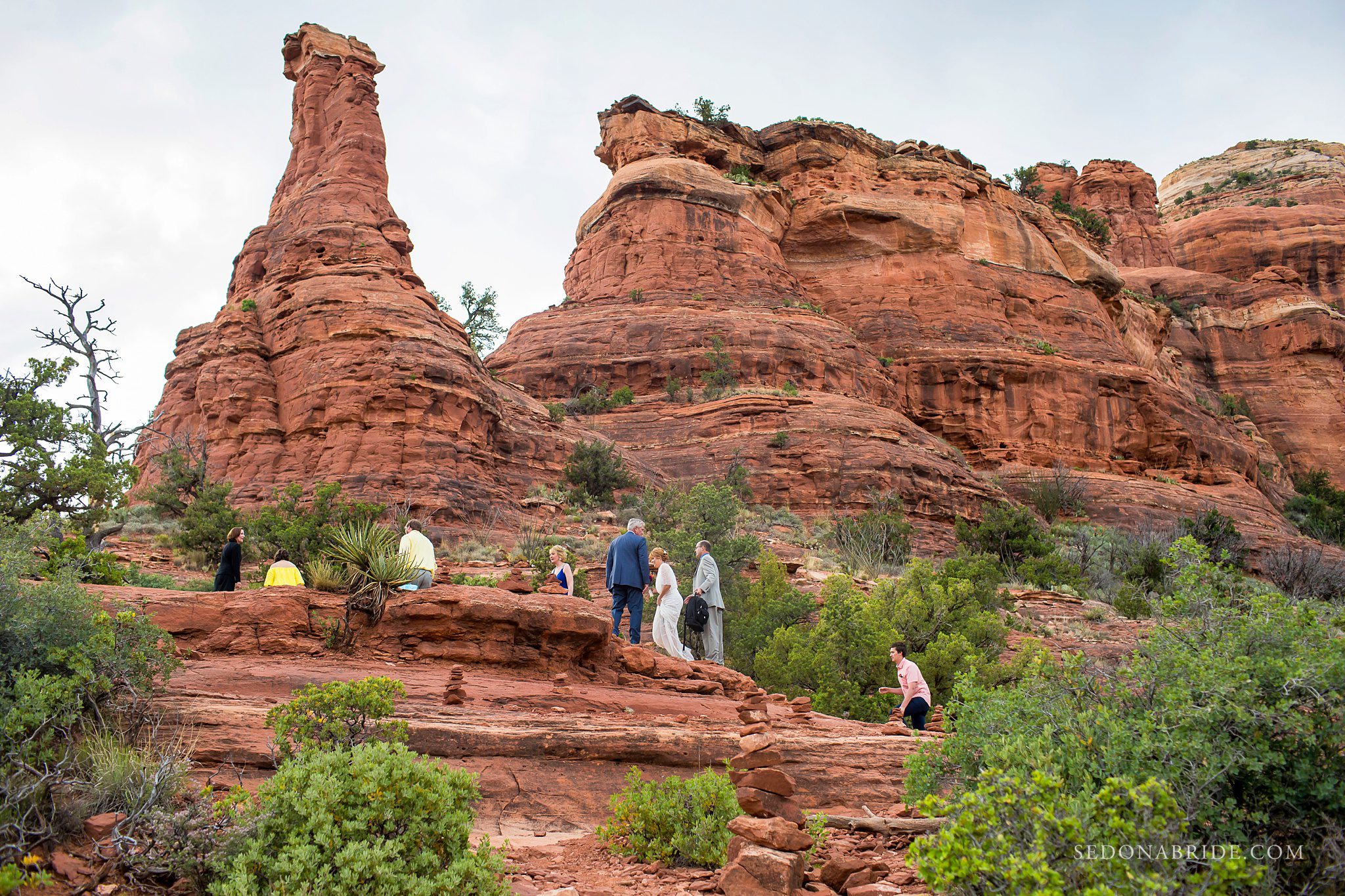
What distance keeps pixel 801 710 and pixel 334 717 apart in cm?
474

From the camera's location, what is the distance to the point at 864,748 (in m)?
7.09

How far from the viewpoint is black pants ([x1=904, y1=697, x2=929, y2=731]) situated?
9.15 meters

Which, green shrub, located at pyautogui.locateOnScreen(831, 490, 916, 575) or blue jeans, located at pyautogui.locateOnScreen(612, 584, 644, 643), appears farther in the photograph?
green shrub, located at pyautogui.locateOnScreen(831, 490, 916, 575)

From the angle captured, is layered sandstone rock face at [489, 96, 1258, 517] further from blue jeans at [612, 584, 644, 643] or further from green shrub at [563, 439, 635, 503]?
blue jeans at [612, 584, 644, 643]

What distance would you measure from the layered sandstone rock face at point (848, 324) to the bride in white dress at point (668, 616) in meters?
19.0

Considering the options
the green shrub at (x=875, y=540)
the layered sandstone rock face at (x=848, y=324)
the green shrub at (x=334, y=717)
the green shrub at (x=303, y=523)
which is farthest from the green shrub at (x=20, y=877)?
the layered sandstone rock face at (x=848, y=324)

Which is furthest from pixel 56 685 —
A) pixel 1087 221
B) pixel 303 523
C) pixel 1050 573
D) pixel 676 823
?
pixel 1087 221

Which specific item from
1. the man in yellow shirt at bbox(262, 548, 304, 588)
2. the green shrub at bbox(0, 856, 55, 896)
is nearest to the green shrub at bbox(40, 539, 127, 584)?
the man in yellow shirt at bbox(262, 548, 304, 588)

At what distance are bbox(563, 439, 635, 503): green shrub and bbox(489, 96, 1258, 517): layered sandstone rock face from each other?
3785mm

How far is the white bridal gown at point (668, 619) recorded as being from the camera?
34.0 ft

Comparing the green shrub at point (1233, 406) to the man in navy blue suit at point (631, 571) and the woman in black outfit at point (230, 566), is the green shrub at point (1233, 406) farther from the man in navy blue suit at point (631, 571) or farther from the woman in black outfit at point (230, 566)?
the woman in black outfit at point (230, 566)

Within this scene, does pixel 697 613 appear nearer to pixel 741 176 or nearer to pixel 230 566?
pixel 230 566

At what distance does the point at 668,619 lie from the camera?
34.3 feet

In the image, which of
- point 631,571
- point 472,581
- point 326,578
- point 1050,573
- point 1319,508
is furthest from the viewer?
point 1319,508
